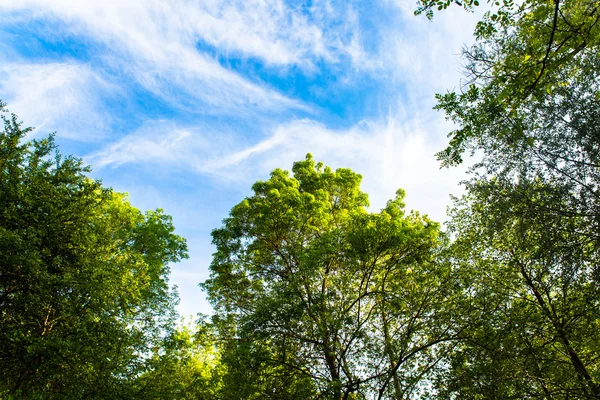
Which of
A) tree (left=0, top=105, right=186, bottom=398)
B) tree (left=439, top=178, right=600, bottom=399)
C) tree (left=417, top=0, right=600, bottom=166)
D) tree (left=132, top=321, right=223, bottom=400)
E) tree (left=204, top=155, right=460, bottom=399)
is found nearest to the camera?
tree (left=417, top=0, right=600, bottom=166)

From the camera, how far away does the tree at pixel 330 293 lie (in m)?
12.6

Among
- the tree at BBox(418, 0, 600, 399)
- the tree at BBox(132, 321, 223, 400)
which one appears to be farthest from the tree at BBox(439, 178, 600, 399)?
the tree at BBox(132, 321, 223, 400)

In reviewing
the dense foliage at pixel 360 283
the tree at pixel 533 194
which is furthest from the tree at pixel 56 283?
the tree at pixel 533 194

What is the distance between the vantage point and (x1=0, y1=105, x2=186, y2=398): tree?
9.97 metres

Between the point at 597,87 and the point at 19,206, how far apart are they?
15697 millimetres

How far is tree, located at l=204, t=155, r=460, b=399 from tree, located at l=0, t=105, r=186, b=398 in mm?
4394

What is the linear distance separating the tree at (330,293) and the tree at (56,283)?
4.39 m

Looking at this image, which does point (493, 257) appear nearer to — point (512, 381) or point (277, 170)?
point (512, 381)

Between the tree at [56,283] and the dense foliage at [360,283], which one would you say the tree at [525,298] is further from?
the tree at [56,283]

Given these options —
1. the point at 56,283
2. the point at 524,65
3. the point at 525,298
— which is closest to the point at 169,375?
the point at 56,283

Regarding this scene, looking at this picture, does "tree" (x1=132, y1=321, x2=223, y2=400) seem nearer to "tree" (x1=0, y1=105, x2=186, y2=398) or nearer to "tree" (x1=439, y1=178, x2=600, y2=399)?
"tree" (x1=0, y1=105, x2=186, y2=398)

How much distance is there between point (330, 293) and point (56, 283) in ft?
29.5

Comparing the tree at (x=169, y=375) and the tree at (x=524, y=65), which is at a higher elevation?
the tree at (x=524, y=65)

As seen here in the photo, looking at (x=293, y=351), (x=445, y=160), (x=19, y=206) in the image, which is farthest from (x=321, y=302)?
(x=19, y=206)
